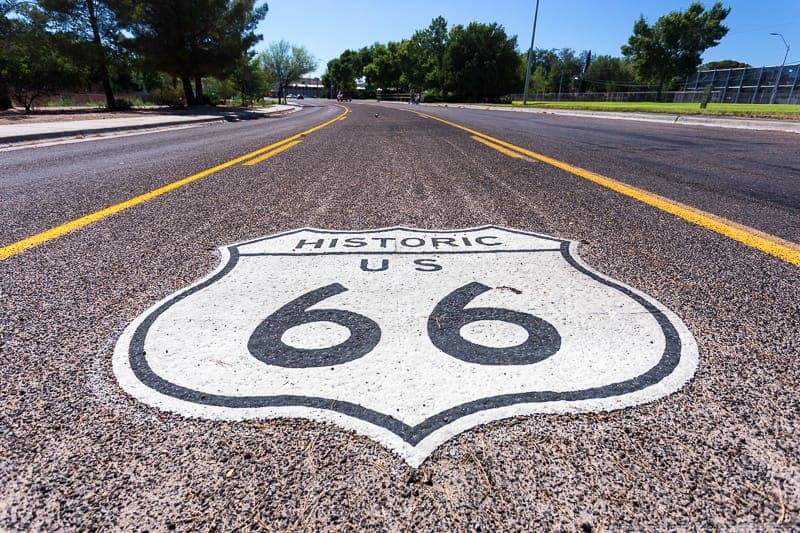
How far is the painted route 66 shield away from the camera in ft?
3.91

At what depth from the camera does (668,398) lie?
1.22 metres

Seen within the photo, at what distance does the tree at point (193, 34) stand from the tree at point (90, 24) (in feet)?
4.12

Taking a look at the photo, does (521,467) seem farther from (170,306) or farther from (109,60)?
(109,60)

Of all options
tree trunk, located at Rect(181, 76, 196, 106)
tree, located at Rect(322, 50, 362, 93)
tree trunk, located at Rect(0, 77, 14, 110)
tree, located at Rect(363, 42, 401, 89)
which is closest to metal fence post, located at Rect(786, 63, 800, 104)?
tree trunk, located at Rect(181, 76, 196, 106)

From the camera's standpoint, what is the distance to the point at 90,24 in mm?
23484

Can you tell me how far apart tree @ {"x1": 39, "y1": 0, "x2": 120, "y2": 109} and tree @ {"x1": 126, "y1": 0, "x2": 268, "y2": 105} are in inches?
49.5

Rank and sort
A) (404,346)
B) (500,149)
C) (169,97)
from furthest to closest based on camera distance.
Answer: (169,97), (500,149), (404,346)

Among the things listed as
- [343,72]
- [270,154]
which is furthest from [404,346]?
[343,72]

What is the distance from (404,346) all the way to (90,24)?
3124 centimetres

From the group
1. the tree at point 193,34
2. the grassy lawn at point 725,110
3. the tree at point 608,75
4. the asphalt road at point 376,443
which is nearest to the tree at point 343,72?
the tree at point 608,75

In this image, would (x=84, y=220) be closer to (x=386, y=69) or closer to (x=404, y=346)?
(x=404, y=346)

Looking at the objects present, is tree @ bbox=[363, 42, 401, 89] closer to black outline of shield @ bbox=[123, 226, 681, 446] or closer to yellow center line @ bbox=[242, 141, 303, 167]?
yellow center line @ bbox=[242, 141, 303, 167]

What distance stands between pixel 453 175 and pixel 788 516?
416cm

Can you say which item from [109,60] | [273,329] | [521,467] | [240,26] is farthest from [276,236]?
[240,26]
